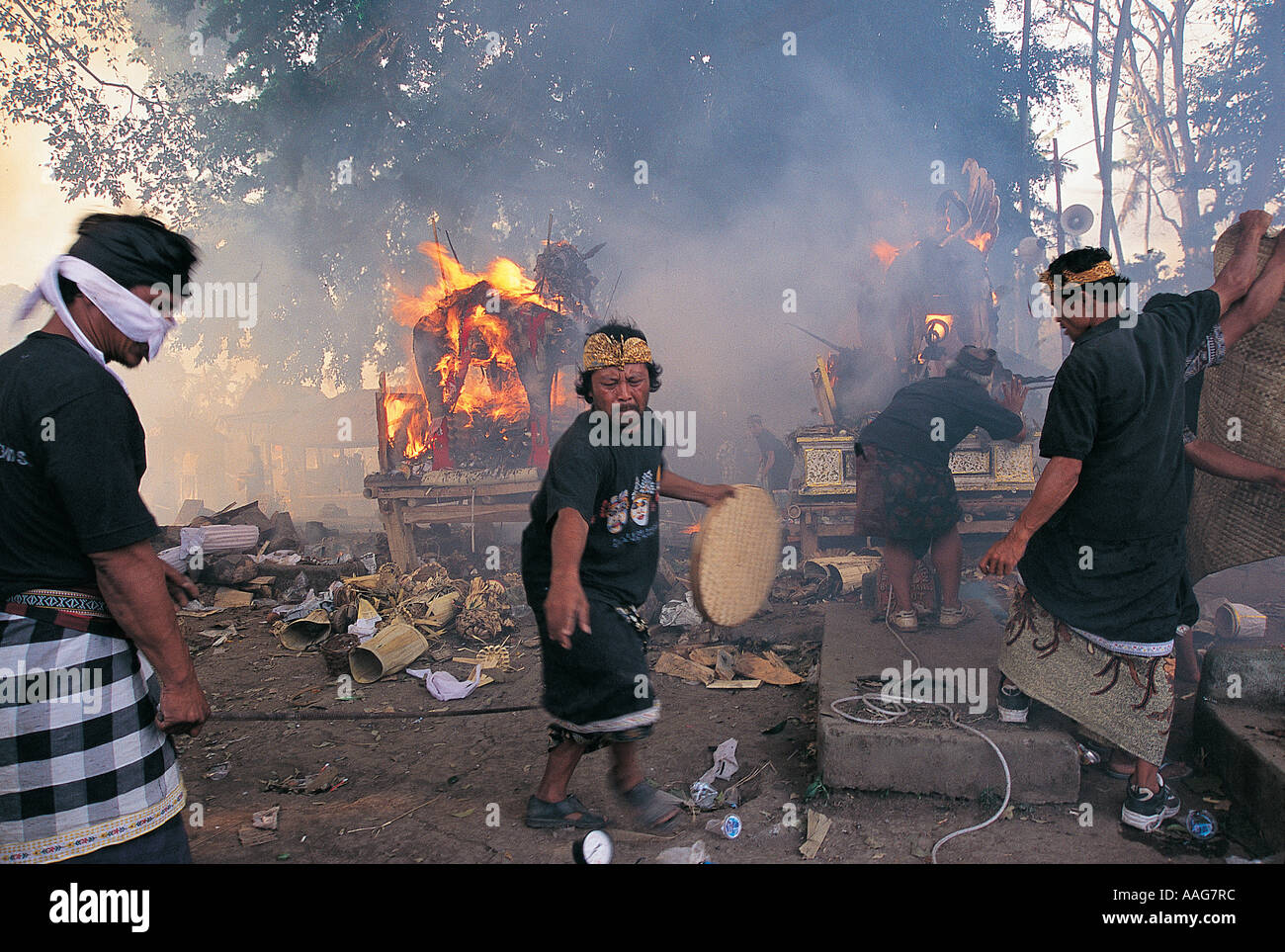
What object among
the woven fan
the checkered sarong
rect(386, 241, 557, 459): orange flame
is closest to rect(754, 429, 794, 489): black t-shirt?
rect(386, 241, 557, 459): orange flame

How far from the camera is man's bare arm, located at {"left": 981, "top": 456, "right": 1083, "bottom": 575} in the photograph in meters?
3.04

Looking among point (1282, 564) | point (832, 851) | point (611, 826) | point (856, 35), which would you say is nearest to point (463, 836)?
point (611, 826)

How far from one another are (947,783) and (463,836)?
231cm

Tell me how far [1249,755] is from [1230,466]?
1405mm

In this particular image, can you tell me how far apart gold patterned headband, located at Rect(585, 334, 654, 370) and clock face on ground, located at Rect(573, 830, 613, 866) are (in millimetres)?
1983

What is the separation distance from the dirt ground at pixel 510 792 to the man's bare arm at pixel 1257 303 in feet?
7.03

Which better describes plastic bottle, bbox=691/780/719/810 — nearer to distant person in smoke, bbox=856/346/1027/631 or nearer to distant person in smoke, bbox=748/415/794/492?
distant person in smoke, bbox=856/346/1027/631

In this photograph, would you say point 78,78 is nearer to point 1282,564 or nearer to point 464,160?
point 464,160

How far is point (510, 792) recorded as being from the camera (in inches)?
155

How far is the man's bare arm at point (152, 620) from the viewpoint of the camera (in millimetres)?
2008

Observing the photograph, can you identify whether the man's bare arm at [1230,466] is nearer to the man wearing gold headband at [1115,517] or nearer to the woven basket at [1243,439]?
the woven basket at [1243,439]

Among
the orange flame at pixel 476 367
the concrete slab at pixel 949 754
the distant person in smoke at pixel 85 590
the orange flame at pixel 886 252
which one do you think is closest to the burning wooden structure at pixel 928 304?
the orange flame at pixel 886 252

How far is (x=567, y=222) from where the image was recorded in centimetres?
2183

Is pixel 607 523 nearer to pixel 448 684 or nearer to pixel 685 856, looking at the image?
pixel 685 856
